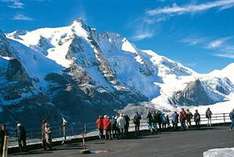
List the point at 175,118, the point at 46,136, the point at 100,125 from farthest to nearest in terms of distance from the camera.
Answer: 1. the point at 175,118
2. the point at 100,125
3. the point at 46,136

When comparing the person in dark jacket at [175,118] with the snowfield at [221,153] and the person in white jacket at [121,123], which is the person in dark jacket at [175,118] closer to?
the person in white jacket at [121,123]

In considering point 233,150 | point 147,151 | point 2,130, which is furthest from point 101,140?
point 233,150

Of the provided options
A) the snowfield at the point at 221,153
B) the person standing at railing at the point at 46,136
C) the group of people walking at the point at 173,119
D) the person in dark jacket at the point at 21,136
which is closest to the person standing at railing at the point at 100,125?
the group of people walking at the point at 173,119

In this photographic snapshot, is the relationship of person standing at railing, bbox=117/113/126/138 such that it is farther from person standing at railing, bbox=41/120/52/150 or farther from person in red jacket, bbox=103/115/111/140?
person standing at railing, bbox=41/120/52/150

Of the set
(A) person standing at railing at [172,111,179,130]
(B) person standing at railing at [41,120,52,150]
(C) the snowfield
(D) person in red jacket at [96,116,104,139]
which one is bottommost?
(C) the snowfield

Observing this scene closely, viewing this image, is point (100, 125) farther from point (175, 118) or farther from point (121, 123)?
point (175, 118)

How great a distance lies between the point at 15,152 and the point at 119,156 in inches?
366

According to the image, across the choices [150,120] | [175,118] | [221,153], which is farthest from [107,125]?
[221,153]

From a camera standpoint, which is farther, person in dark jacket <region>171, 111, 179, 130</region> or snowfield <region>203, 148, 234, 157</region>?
person in dark jacket <region>171, 111, 179, 130</region>

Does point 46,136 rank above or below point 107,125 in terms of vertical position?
below

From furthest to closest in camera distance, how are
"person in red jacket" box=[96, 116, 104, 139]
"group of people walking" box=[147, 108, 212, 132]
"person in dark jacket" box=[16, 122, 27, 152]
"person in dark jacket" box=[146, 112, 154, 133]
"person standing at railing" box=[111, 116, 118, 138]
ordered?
1. "group of people walking" box=[147, 108, 212, 132]
2. "person in dark jacket" box=[146, 112, 154, 133]
3. "person standing at railing" box=[111, 116, 118, 138]
4. "person in red jacket" box=[96, 116, 104, 139]
5. "person in dark jacket" box=[16, 122, 27, 152]

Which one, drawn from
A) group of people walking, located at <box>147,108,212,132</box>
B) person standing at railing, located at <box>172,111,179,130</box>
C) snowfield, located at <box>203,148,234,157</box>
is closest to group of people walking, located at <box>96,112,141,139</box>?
group of people walking, located at <box>147,108,212,132</box>

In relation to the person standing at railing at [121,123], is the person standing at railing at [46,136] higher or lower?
lower

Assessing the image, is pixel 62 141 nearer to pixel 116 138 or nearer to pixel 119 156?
pixel 116 138
